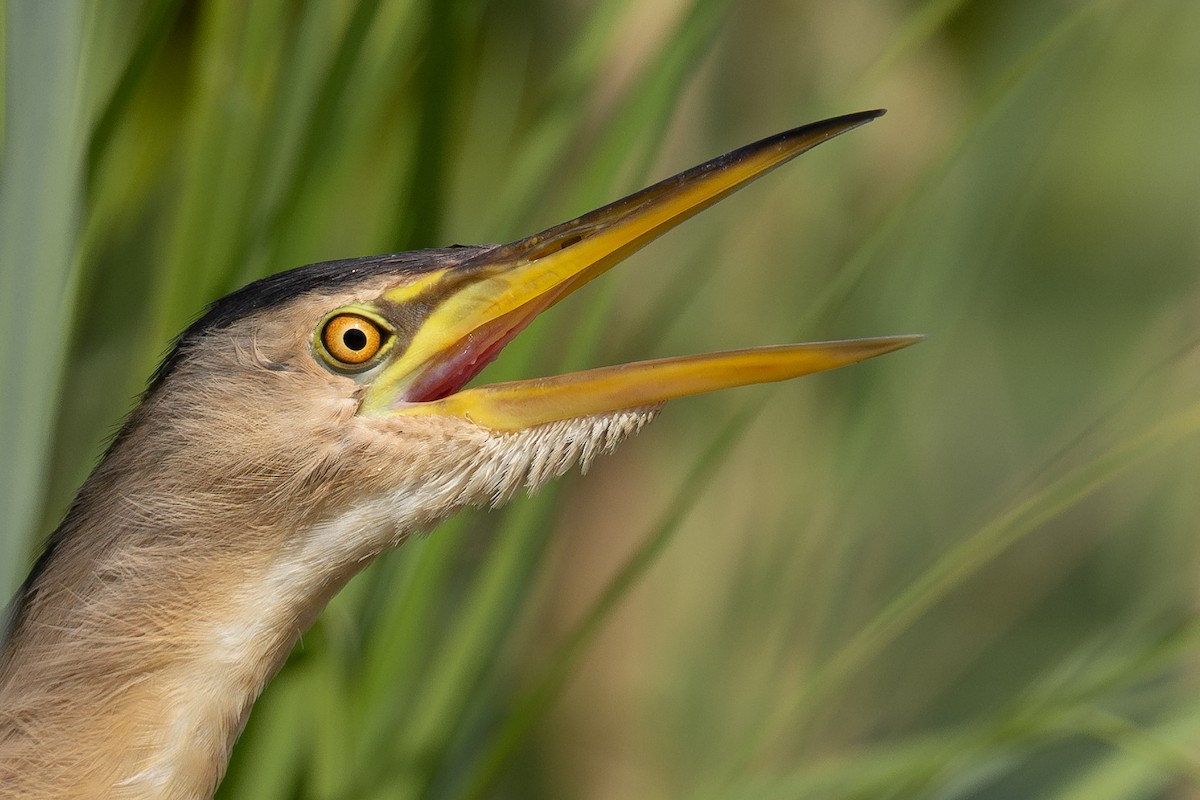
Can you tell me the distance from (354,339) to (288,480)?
97 millimetres

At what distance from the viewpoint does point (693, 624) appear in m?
1.87

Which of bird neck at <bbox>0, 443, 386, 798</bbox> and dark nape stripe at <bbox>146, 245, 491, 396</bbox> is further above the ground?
dark nape stripe at <bbox>146, 245, 491, 396</bbox>

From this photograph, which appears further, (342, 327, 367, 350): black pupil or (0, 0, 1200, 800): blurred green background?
(0, 0, 1200, 800): blurred green background

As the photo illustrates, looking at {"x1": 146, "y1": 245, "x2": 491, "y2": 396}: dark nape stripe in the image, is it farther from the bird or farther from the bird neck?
the bird neck

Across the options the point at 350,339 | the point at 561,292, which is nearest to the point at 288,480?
the point at 350,339

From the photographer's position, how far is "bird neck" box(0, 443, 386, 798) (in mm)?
781

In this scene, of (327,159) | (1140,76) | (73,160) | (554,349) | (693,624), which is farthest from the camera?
(1140,76)

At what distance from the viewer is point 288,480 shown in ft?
2.55

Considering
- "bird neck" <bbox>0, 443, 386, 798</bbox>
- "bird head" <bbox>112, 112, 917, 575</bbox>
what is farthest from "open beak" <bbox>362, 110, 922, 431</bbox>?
"bird neck" <bbox>0, 443, 386, 798</bbox>

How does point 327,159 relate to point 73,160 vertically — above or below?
above

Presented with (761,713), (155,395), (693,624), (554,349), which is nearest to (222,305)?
(155,395)

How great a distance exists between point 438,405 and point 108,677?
266mm

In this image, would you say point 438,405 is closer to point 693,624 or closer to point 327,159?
point 327,159

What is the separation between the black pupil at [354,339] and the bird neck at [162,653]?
0.11m
